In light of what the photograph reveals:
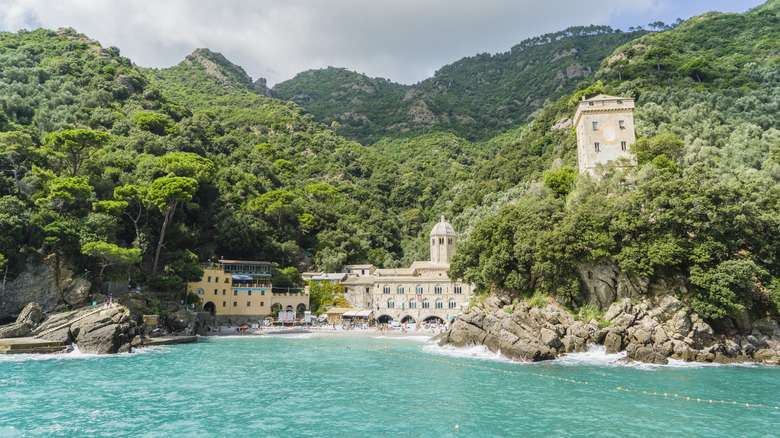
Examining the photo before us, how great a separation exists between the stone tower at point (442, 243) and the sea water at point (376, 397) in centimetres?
3200

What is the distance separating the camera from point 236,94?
133375 millimetres

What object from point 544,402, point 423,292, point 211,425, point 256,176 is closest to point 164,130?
point 256,176

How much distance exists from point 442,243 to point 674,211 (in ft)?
116

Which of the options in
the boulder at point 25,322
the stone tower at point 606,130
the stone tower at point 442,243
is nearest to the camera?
the boulder at point 25,322

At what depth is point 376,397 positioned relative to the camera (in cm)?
2031

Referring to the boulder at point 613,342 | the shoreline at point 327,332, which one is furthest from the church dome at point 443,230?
the boulder at point 613,342

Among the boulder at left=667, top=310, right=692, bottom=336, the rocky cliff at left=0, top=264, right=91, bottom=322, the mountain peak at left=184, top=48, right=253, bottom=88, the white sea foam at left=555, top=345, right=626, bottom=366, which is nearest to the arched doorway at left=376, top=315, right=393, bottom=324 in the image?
the white sea foam at left=555, top=345, right=626, bottom=366

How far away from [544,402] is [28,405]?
2116 cm

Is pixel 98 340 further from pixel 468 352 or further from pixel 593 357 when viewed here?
pixel 593 357

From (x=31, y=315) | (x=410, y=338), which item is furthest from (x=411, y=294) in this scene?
(x=31, y=315)

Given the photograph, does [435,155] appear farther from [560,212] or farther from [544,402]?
[544,402]

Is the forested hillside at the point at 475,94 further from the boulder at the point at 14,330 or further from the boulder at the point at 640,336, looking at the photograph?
the boulder at the point at 14,330

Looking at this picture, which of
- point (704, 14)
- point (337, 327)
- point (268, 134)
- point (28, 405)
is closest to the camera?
point (28, 405)

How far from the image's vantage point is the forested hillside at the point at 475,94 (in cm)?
13462
